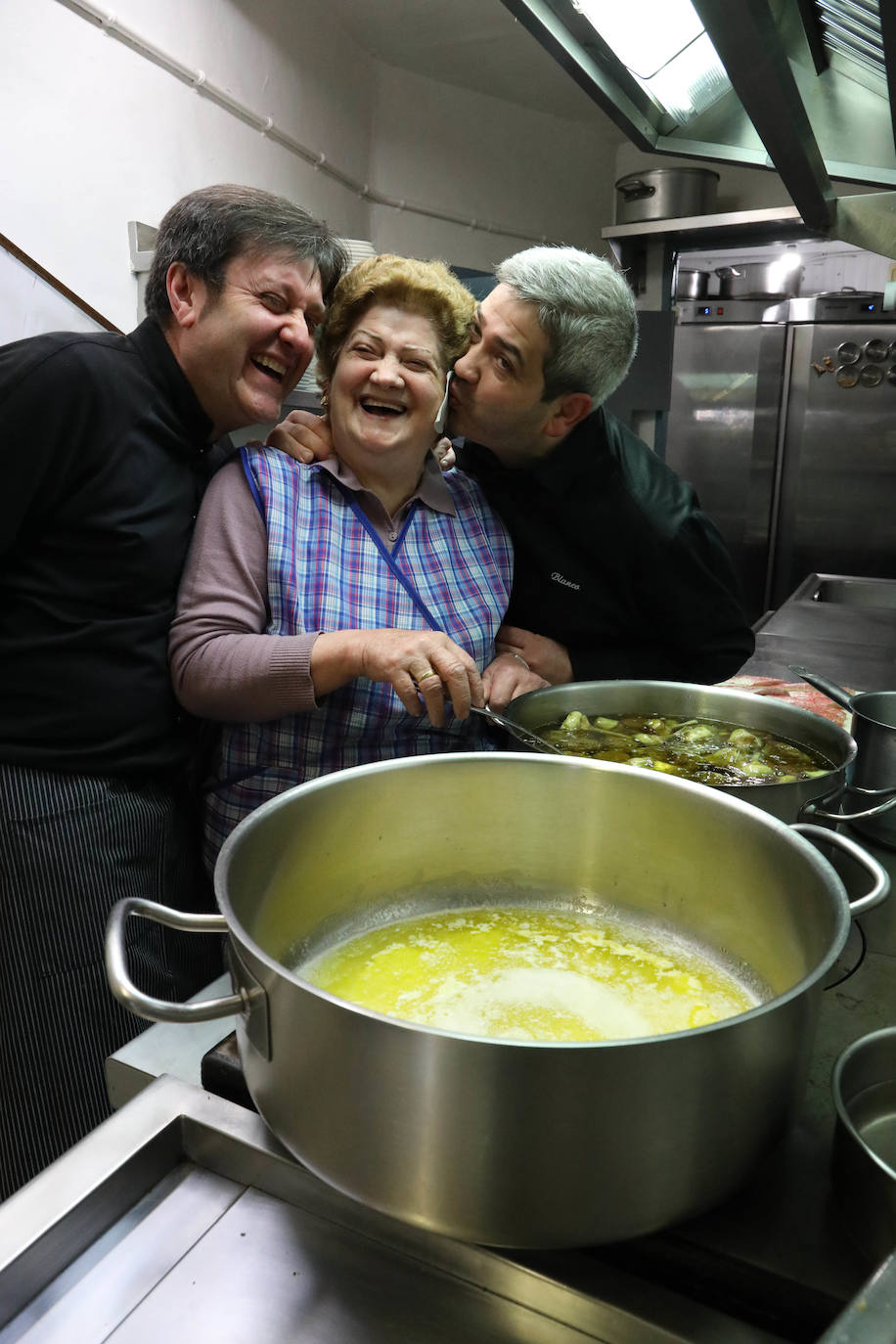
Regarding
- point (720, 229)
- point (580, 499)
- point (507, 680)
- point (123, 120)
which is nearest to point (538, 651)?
point (507, 680)

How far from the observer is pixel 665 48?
103cm

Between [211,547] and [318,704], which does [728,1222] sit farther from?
[211,547]

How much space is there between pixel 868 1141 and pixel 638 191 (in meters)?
4.75

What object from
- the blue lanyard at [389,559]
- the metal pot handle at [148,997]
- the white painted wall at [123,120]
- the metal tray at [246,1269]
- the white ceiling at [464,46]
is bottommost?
the metal tray at [246,1269]

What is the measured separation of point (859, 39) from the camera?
918mm

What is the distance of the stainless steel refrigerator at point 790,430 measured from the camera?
17.2ft

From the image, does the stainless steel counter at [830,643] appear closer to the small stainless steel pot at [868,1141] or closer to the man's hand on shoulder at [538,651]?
the man's hand on shoulder at [538,651]

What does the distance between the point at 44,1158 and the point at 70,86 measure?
266cm

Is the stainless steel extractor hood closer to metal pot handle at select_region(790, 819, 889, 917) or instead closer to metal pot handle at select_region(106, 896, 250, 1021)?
A: metal pot handle at select_region(790, 819, 889, 917)

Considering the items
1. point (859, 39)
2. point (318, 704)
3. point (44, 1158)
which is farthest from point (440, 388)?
point (44, 1158)

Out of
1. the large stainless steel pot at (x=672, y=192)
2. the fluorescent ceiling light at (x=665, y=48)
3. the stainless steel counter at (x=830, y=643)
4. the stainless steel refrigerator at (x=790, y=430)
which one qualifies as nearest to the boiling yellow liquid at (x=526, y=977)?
the fluorescent ceiling light at (x=665, y=48)

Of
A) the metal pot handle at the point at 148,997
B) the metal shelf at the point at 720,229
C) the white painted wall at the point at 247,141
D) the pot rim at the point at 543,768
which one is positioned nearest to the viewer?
the pot rim at the point at 543,768

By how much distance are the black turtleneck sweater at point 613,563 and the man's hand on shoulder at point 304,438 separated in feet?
1.05

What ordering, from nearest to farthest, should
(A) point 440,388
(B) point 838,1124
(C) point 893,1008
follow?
(B) point 838,1124 → (C) point 893,1008 → (A) point 440,388
